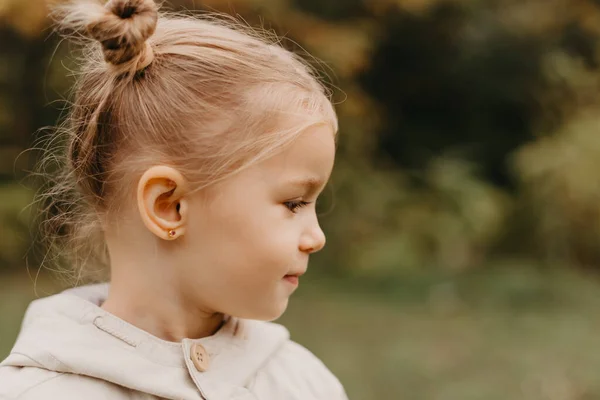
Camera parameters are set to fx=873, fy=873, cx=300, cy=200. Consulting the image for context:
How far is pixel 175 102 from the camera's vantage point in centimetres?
159

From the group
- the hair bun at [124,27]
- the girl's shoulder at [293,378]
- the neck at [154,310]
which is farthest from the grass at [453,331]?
the hair bun at [124,27]

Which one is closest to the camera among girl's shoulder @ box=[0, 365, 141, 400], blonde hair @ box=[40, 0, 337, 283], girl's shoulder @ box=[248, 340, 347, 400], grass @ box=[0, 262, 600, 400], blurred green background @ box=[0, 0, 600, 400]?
girl's shoulder @ box=[0, 365, 141, 400]

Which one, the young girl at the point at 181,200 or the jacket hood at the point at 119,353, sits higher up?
the young girl at the point at 181,200

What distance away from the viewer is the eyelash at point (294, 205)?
1.63 metres

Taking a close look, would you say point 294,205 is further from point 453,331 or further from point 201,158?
point 453,331

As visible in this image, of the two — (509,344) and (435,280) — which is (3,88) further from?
(509,344)

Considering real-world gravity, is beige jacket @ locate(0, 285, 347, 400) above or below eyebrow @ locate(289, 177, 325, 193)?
below

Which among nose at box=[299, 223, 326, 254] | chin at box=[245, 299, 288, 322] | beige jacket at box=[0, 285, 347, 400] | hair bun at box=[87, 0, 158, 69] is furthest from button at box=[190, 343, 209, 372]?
hair bun at box=[87, 0, 158, 69]

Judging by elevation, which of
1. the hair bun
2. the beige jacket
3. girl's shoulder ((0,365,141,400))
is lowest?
girl's shoulder ((0,365,141,400))

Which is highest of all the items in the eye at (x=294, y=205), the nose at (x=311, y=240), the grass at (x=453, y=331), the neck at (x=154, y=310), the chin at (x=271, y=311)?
the grass at (x=453, y=331)

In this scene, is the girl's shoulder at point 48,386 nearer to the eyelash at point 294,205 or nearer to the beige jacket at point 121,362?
the beige jacket at point 121,362

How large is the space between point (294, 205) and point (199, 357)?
13.2 inches

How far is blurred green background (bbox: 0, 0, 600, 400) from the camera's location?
4.48 m

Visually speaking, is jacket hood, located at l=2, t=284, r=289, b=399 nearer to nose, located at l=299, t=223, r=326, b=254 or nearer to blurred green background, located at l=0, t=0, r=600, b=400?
nose, located at l=299, t=223, r=326, b=254
